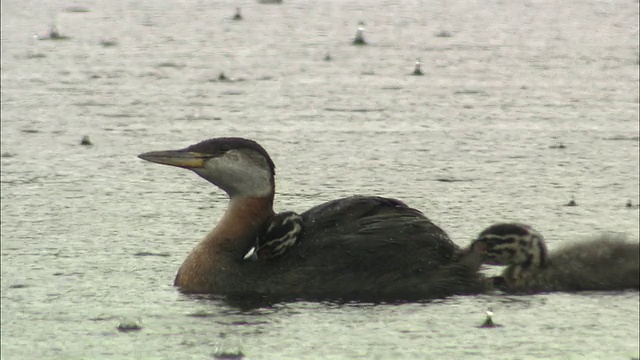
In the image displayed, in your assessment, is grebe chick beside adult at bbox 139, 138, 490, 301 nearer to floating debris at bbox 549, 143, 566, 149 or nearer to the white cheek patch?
the white cheek patch

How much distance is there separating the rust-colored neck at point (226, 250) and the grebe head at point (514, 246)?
1.60 m

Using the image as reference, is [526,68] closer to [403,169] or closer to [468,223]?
[403,169]

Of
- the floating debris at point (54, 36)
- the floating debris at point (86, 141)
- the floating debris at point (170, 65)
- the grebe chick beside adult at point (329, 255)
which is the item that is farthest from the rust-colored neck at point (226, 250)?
the floating debris at point (54, 36)

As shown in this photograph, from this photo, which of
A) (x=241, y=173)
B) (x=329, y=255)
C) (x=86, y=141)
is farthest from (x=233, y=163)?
(x=86, y=141)

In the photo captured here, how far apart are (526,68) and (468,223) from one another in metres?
9.73

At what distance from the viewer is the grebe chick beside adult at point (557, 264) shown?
38.9ft

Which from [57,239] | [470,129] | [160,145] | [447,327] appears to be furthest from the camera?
[470,129]

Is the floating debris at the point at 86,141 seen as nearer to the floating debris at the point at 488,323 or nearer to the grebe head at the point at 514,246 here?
the grebe head at the point at 514,246


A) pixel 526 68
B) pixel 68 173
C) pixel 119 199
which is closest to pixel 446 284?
pixel 119 199

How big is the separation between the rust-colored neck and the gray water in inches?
8.6

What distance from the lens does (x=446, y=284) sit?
11.9 m

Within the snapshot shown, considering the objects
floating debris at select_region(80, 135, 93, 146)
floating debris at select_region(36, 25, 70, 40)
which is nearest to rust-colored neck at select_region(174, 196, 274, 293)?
floating debris at select_region(80, 135, 93, 146)

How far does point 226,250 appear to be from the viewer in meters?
12.2

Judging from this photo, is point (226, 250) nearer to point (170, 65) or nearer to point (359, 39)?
point (170, 65)
